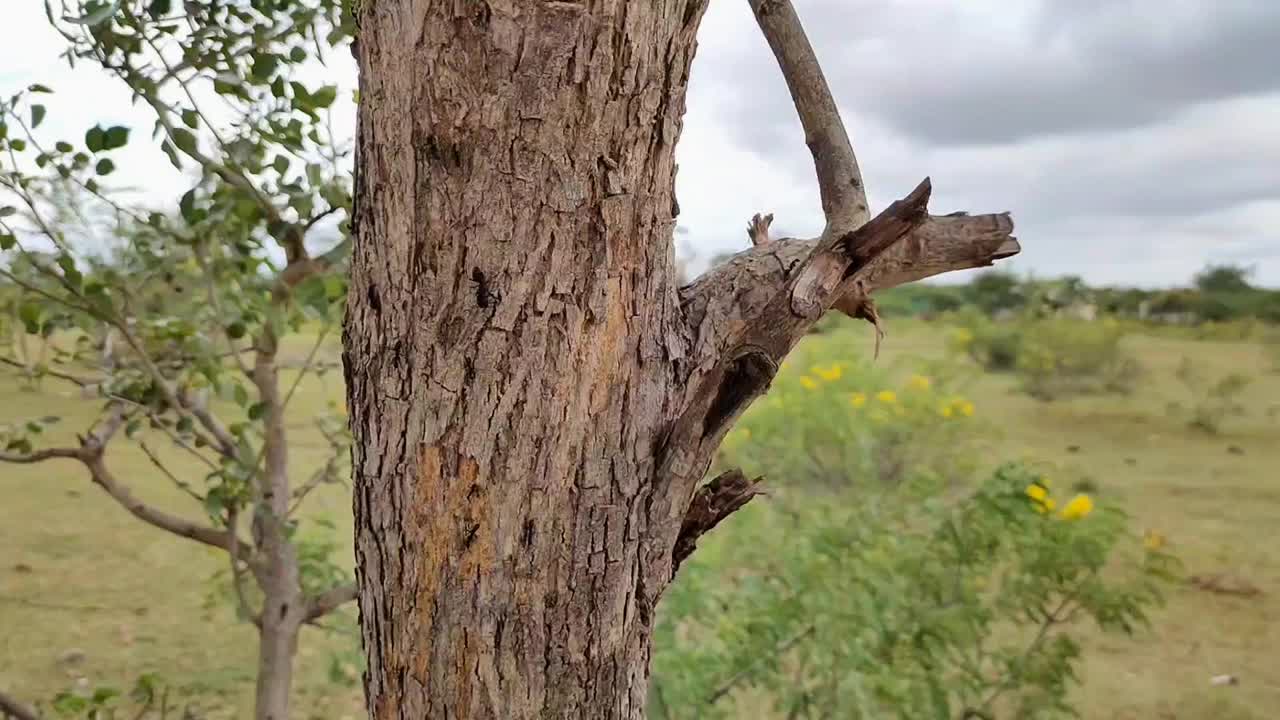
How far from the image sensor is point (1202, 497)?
3.24 m

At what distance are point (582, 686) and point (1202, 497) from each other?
3.13m

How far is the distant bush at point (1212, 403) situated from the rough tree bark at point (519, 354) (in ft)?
12.5

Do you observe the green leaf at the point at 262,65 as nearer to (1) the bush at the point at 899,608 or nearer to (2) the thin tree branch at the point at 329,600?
(2) the thin tree branch at the point at 329,600

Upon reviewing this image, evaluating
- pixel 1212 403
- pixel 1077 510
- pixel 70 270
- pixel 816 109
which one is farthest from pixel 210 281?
pixel 1212 403

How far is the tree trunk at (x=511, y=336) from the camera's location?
2.00 feet

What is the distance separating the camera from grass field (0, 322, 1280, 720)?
2.16m

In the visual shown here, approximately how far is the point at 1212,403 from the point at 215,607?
362cm

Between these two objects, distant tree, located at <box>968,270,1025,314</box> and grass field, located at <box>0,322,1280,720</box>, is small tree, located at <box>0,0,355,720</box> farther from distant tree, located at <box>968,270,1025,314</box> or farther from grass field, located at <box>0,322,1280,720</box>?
distant tree, located at <box>968,270,1025,314</box>

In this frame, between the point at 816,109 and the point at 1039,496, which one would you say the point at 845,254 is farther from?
the point at 1039,496

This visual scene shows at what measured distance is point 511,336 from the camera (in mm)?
620

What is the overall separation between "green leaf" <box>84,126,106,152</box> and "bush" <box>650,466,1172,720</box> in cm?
107

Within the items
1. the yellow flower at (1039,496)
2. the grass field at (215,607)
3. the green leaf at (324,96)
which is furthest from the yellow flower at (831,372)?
the green leaf at (324,96)

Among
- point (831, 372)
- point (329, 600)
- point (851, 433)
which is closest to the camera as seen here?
point (329, 600)

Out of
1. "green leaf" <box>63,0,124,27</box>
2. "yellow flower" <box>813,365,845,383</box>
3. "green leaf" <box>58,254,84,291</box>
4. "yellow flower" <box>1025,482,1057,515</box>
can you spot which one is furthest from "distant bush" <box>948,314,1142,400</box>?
"green leaf" <box>63,0,124,27</box>
